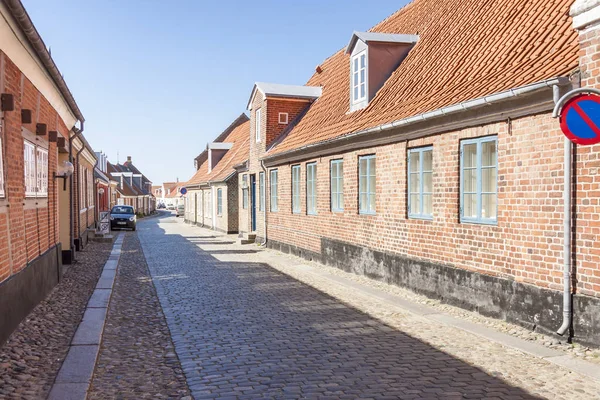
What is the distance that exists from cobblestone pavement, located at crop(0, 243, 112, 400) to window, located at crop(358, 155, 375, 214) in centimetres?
554

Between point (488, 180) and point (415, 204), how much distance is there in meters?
2.11

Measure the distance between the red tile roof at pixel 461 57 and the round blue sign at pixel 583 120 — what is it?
1.01 metres

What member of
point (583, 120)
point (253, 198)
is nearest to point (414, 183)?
point (583, 120)

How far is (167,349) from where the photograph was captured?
6.16m

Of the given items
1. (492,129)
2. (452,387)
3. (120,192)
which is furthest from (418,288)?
(120,192)

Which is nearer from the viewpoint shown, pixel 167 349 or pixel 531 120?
pixel 167 349

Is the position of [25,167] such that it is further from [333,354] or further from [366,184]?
[366,184]

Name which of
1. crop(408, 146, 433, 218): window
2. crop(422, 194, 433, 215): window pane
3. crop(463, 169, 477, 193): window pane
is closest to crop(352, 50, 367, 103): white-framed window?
crop(408, 146, 433, 218): window

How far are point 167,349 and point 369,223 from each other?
611 centimetres

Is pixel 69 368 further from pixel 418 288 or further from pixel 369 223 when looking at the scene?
pixel 369 223

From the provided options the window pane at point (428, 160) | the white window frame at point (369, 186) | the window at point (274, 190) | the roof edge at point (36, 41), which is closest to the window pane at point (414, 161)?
the window pane at point (428, 160)

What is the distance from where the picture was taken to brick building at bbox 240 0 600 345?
20.8 ft

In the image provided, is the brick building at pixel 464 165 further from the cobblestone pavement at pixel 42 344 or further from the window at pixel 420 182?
the cobblestone pavement at pixel 42 344

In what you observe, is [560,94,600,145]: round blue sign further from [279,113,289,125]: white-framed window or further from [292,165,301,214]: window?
[279,113,289,125]: white-framed window
